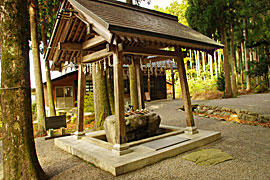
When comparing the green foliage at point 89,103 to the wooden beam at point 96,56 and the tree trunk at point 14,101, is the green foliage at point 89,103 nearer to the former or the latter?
the wooden beam at point 96,56

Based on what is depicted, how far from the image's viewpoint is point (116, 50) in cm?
423

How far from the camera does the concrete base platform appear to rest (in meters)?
3.66

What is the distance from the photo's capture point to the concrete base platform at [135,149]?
3660 millimetres

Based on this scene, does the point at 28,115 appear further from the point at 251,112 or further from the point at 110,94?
the point at 251,112

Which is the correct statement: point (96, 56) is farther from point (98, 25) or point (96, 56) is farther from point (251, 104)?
point (251, 104)

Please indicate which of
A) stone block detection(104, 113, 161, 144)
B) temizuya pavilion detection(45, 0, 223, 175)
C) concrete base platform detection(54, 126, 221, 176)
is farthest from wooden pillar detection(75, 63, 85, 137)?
stone block detection(104, 113, 161, 144)

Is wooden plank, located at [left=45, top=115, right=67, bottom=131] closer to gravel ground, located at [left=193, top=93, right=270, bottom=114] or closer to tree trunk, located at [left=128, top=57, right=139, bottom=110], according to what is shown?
tree trunk, located at [left=128, top=57, right=139, bottom=110]

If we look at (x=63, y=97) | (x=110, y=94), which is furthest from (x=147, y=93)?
(x=110, y=94)

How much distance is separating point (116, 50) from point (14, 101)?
218cm

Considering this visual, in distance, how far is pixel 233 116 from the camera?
29.4 feet

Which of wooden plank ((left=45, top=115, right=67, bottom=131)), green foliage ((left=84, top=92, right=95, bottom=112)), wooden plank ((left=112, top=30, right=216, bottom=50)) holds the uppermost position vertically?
wooden plank ((left=112, top=30, right=216, bottom=50))

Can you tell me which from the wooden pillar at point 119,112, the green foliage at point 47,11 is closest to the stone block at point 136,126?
the wooden pillar at point 119,112

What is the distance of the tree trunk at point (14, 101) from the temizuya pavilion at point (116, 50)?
4.40ft

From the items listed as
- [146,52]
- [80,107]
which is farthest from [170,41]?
[80,107]
